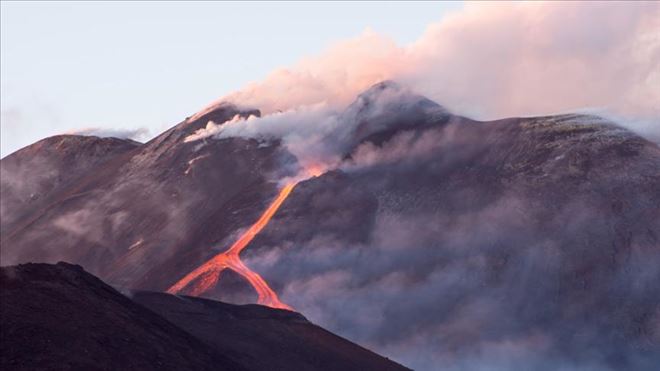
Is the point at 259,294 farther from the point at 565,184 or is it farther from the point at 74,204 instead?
the point at 74,204

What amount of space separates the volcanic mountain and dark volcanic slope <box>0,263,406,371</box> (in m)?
29.3

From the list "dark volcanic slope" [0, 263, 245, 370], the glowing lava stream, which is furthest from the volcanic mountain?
"dark volcanic slope" [0, 263, 245, 370]

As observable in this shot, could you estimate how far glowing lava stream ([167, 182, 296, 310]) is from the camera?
405 feet

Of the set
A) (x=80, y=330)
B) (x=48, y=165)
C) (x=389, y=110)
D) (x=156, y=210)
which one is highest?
(x=389, y=110)

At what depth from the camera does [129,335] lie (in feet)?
213

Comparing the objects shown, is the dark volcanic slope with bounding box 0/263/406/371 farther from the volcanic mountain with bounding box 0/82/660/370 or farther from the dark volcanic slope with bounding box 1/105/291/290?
the dark volcanic slope with bounding box 1/105/291/290

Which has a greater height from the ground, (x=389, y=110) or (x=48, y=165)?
(x=389, y=110)

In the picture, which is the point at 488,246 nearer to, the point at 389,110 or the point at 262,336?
the point at 389,110

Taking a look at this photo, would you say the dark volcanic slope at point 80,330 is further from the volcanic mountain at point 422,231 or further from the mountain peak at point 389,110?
the mountain peak at point 389,110

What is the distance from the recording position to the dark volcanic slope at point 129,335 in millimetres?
58906

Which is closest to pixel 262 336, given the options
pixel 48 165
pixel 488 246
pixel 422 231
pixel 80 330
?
pixel 80 330

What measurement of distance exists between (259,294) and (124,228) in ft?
105

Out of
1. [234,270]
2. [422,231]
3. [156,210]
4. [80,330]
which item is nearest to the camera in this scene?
[80,330]

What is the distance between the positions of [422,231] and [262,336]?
47.1 meters
